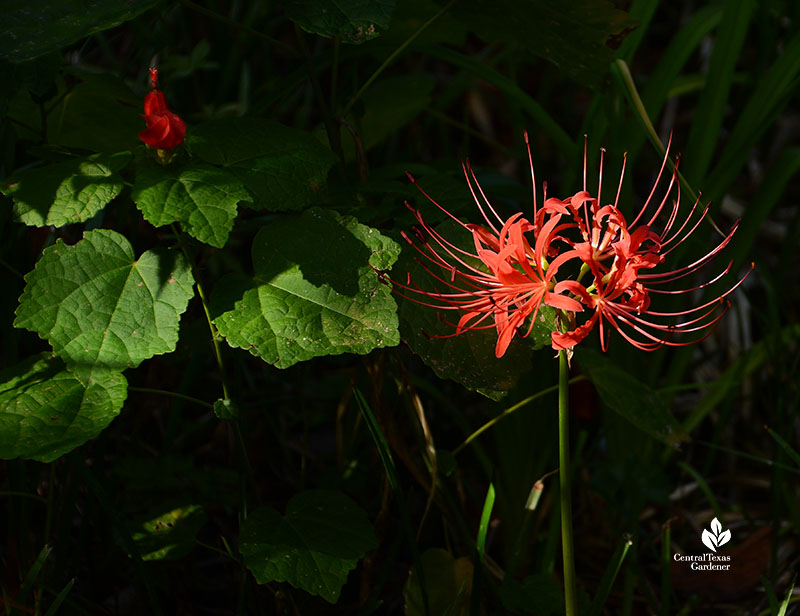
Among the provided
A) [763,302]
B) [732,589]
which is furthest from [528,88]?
[732,589]

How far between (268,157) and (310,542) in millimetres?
580

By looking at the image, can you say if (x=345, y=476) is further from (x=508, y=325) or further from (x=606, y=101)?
(x=606, y=101)

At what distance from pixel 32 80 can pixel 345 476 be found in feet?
2.86

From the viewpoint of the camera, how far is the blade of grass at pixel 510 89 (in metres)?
1.56

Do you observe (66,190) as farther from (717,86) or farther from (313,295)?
(717,86)

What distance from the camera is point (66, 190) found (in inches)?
43.6

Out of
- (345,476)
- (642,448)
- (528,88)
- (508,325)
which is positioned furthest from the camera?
(528,88)

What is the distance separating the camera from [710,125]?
68.7 inches

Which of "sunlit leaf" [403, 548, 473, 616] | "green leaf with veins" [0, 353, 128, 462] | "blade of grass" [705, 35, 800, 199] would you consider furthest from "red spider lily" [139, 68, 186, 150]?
"blade of grass" [705, 35, 800, 199]

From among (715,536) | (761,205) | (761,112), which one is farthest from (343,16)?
(715,536)

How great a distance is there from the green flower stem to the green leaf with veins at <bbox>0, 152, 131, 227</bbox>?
64 centimetres

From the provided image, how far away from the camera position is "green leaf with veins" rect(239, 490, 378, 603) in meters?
1.13

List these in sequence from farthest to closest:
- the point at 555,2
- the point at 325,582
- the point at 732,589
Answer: the point at 732,589 < the point at 555,2 < the point at 325,582

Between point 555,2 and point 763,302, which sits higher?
point 555,2
